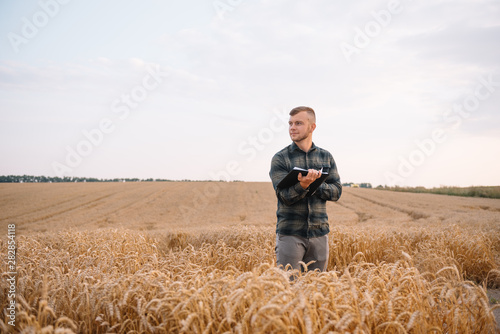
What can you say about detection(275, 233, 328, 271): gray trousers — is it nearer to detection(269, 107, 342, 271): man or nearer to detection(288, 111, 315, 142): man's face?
detection(269, 107, 342, 271): man

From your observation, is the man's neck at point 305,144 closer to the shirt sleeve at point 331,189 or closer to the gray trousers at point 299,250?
the shirt sleeve at point 331,189

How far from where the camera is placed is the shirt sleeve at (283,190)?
344cm

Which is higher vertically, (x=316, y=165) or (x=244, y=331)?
(x=316, y=165)

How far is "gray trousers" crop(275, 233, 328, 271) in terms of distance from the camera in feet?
12.2

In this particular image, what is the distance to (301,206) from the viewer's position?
378 centimetres

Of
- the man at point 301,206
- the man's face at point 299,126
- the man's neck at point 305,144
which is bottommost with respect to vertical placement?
the man at point 301,206

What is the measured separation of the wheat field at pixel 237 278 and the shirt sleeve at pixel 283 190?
77 centimetres

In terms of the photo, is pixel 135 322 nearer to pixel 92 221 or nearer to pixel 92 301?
pixel 92 301

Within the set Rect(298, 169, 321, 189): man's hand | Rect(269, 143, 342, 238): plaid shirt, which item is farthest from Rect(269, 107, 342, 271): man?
Rect(298, 169, 321, 189): man's hand

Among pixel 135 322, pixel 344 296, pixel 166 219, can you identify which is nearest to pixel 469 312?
pixel 344 296

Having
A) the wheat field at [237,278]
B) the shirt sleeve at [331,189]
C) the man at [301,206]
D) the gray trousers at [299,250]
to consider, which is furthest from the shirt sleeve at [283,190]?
the wheat field at [237,278]

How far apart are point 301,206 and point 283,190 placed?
37 centimetres

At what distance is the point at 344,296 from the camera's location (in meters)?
2.52

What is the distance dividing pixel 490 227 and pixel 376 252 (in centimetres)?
418
